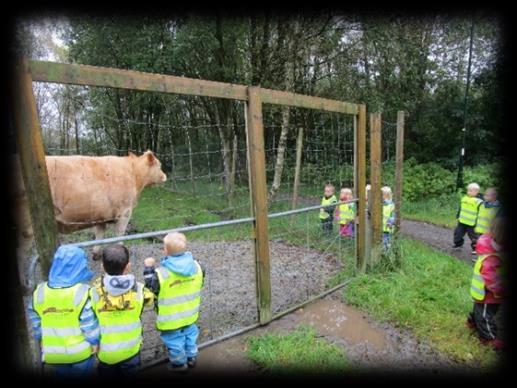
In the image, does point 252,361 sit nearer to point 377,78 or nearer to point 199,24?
point 199,24

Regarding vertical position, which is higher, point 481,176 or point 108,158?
point 108,158

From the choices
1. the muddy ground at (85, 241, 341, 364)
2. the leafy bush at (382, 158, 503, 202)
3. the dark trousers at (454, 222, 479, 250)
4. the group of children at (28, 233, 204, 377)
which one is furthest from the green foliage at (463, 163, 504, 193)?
the group of children at (28, 233, 204, 377)

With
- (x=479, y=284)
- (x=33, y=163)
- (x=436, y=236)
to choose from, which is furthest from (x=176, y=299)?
(x=436, y=236)

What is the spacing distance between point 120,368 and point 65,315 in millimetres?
636

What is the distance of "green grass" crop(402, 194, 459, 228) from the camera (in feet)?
33.1

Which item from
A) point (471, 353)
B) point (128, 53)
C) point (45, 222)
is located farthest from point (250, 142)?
point (128, 53)

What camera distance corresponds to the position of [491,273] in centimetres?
333

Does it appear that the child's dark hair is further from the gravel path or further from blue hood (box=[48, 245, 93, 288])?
the gravel path

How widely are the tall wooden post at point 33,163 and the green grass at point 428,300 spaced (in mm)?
3450

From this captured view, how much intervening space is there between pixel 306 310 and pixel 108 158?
12.5 feet

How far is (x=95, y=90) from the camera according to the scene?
1298 centimetres

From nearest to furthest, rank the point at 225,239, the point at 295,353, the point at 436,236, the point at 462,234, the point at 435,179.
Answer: the point at 295,353 < the point at 462,234 < the point at 225,239 < the point at 436,236 < the point at 435,179

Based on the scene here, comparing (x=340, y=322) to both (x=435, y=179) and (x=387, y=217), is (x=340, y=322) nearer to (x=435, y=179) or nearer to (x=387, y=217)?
(x=387, y=217)

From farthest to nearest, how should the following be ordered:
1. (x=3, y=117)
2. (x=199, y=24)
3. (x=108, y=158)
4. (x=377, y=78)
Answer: (x=377, y=78)
(x=199, y=24)
(x=108, y=158)
(x=3, y=117)
